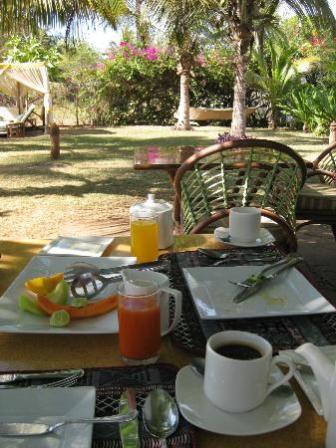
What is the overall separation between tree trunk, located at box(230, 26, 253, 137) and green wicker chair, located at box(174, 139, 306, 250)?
6.63m

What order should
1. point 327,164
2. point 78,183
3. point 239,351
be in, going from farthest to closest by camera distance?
1. point 78,183
2. point 327,164
3. point 239,351

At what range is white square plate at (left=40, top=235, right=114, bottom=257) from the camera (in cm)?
182

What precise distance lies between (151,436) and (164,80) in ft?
58.9

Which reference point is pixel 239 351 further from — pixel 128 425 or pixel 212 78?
pixel 212 78

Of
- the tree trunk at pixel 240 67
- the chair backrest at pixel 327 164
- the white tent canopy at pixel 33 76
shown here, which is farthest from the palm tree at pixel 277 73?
the chair backrest at pixel 327 164

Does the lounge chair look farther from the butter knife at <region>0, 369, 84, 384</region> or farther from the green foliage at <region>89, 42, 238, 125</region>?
the butter knife at <region>0, 369, 84, 384</region>

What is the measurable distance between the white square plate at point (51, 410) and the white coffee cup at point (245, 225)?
1.05 meters

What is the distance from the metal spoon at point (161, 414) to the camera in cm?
86

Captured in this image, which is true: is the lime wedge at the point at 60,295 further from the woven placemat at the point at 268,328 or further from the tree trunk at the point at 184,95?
the tree trunk at the point at 184,95

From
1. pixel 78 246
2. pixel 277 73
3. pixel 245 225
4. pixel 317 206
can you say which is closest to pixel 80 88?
pixel 277 73

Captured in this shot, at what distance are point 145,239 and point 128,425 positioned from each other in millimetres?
885

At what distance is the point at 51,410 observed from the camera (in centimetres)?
90

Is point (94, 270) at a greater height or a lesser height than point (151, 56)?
lesser

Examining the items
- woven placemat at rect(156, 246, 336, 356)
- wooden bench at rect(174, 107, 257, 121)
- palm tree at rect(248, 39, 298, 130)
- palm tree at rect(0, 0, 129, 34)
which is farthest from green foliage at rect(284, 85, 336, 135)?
woven placemat at rect(156, 246, 336, 356)
